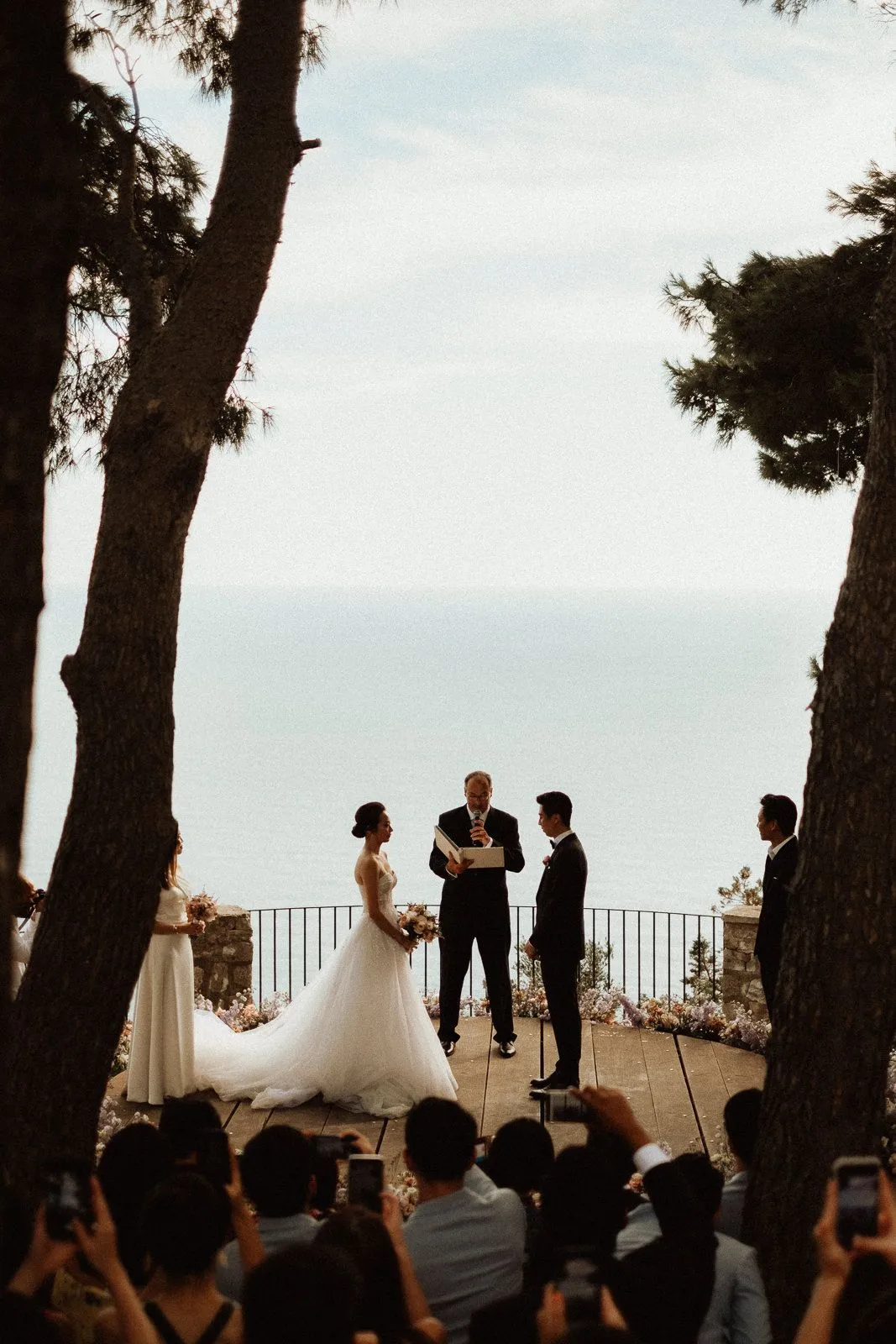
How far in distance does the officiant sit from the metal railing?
8.11 feet

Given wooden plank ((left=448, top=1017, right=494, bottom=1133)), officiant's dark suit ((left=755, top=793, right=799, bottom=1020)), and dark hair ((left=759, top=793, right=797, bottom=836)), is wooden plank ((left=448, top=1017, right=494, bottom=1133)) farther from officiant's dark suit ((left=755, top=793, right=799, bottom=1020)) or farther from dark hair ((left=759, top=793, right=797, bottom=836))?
dark hair ((left=759, top=793, right=797, bottom=836))

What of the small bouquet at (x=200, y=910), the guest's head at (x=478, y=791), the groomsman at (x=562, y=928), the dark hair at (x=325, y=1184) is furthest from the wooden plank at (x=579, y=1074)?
the dark hair at (x=325, y=1184)

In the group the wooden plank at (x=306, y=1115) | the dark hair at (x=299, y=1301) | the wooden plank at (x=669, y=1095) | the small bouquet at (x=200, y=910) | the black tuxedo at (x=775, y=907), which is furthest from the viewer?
the small bouquet at (x=200, y=910)

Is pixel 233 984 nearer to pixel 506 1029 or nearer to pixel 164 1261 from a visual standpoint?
pixel 506 1029

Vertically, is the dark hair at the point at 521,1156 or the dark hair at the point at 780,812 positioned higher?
the dark hair at the point at 780,812

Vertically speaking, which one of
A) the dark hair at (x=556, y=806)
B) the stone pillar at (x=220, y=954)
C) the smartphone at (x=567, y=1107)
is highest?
the dark hair at (x=556, y=806)

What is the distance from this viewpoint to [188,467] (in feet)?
17.5

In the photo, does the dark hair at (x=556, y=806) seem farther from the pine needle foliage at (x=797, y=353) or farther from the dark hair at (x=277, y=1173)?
the dark hair at (x=277, y=1173)

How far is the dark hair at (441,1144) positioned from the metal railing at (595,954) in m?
8.15

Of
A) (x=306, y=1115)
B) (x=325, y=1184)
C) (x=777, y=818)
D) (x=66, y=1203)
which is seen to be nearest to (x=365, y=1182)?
(x=66, y=1203)

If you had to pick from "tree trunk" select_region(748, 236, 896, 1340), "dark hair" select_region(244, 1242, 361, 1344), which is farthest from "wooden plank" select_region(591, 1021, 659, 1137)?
"dark hair" select_region(244, 1242, 361, 1344)

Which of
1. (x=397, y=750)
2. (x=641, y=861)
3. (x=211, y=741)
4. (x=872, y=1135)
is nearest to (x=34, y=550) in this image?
(x=872, y=1135)

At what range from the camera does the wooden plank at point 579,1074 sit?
25.9 feet

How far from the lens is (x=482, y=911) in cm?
912
